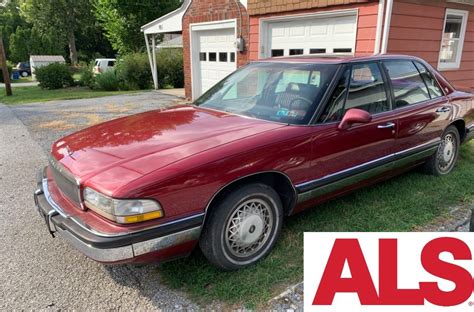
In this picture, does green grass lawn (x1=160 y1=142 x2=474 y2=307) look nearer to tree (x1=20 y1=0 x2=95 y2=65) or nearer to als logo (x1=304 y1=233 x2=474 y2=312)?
als logo (x1=304 y1=233 x2=474 y2=312)

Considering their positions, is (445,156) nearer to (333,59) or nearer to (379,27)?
(333,59)

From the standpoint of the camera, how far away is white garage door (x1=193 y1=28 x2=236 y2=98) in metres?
10.6

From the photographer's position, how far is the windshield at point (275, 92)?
3205mm

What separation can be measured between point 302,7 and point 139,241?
708 centimetres

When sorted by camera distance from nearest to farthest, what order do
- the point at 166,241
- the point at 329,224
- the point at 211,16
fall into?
the point at 166,241, the point at 329,224, the point at 211,16

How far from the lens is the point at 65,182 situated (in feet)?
8.89

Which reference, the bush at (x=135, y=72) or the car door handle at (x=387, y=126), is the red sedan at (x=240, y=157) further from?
the bush at (x=135, y=72)

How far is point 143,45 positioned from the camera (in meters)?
25.1

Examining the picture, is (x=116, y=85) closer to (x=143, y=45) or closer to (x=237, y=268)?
(x=143, y=45)

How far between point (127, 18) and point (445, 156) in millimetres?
23390

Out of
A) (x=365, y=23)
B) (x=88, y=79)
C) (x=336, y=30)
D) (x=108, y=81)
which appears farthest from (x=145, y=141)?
(x=88, y=79)

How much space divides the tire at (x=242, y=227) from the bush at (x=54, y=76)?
64.2 ft

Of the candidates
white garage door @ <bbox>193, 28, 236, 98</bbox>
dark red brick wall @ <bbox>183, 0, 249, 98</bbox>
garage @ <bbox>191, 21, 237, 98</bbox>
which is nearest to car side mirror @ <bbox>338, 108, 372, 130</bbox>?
dark red brick wall @ <bbox>183, 0, 249, 98</bbox>

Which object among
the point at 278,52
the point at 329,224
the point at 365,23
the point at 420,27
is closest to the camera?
the point at 329,224
